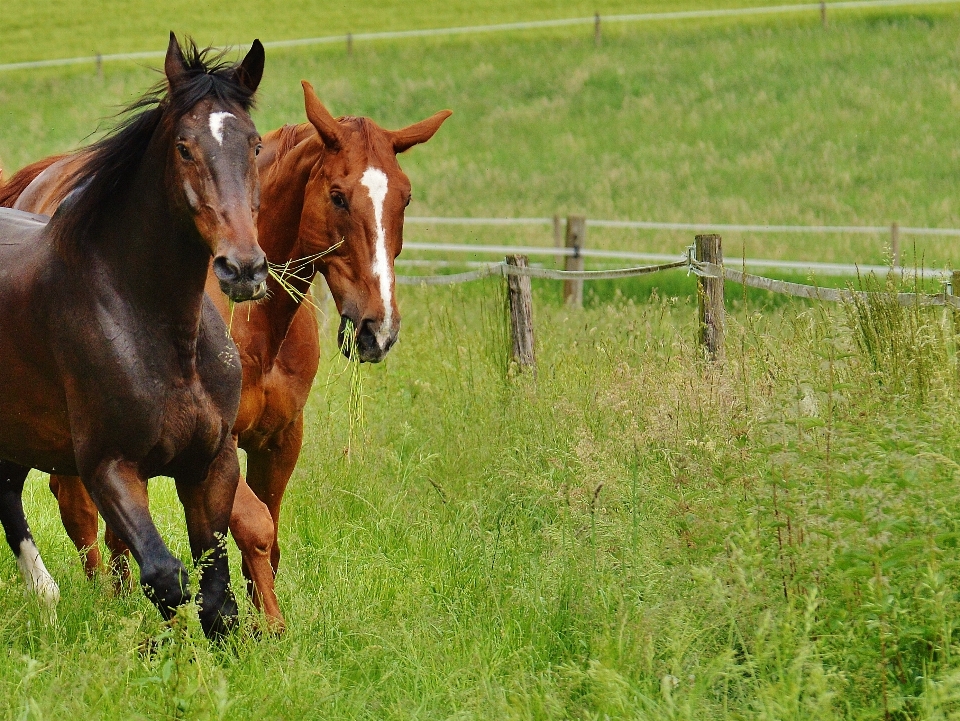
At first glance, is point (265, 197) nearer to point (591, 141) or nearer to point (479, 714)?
point (479, 714)

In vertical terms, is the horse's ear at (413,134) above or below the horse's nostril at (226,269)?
above

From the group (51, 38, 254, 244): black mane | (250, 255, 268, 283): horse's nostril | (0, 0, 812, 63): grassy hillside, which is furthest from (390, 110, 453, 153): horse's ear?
(0, 0, 812, 63): grassy hillside

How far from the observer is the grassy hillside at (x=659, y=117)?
2233 cm

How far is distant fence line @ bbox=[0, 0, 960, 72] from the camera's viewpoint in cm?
3341

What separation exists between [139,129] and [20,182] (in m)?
3.04

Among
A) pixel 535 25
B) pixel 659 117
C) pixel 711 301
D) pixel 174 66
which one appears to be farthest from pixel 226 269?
pixel 535 25

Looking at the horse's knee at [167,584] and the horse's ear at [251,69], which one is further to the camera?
the horse's ear at [251,69]

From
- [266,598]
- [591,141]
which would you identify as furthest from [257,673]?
[591,141]

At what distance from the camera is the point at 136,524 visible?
3820 mm

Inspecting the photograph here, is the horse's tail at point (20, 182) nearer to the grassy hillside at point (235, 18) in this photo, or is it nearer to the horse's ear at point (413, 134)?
the horse's ear at point (413, 134)

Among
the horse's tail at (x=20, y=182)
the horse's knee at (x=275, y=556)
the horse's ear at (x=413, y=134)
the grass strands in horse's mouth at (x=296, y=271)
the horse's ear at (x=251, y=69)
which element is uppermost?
the horse's ear at (x=251, y=69)

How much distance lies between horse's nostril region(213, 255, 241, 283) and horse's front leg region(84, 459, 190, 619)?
79cm

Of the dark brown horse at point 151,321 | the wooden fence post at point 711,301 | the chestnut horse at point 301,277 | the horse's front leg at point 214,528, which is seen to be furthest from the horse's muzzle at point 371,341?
the wooden fence post at point 711,301

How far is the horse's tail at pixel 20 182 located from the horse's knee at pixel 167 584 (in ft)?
11.6
